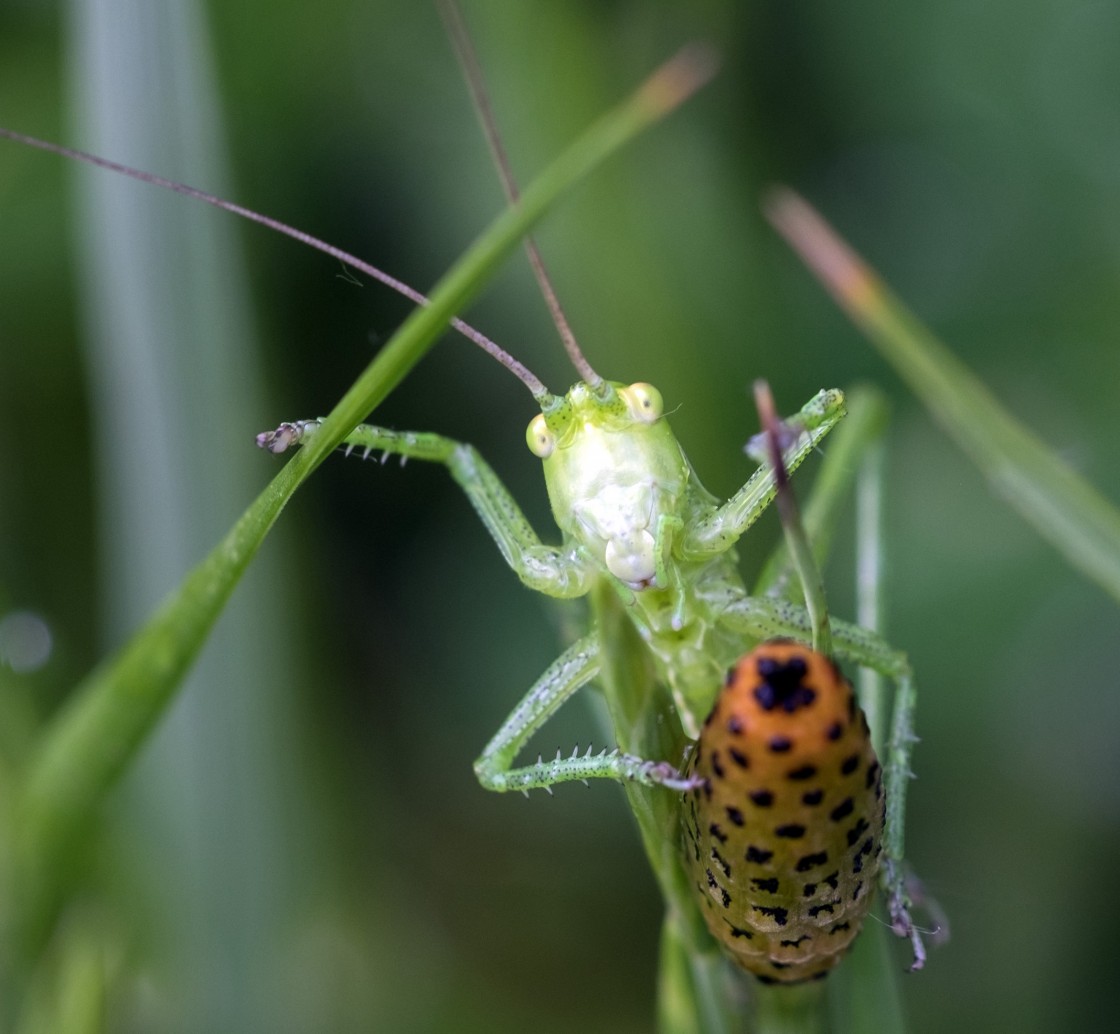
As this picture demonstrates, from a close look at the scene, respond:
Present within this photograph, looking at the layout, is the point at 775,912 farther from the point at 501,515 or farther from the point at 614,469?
the point at 501,515

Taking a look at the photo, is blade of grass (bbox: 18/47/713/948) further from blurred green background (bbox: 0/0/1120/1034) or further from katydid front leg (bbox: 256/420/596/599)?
blurred green background (bbox: 0/0/1120/1034)

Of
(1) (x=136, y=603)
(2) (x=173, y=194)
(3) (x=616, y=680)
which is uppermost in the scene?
(2) (x=173, y=194)

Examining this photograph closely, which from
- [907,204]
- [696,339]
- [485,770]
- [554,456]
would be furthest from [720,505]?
[907,204]

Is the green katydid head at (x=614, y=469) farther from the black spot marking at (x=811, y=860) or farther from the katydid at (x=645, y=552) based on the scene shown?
the black spot marking at (x=811, y=860)

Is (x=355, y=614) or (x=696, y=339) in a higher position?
(x=696, y=339)

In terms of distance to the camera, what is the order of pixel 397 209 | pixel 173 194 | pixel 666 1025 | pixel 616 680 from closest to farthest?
pixel 616 680
pixel 666 1025
pixel 173 194
pixel 397 209

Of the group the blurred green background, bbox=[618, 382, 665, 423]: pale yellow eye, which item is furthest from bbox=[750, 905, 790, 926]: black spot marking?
the blurred green background

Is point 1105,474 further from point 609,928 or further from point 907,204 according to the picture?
point 609,928
